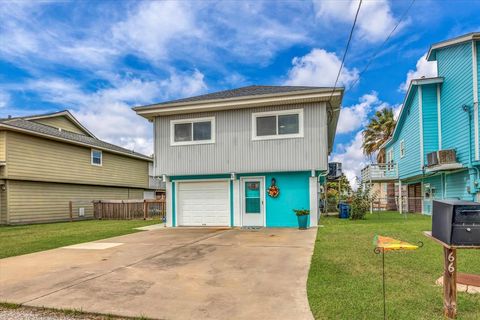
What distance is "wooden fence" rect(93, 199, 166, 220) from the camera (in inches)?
748

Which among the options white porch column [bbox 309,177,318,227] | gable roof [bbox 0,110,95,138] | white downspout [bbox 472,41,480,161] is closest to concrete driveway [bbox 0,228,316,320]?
white porch column [bbox 309,177,318,227]

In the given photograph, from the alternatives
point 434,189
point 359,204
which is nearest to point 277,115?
point 359,204

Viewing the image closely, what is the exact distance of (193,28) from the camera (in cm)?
1240

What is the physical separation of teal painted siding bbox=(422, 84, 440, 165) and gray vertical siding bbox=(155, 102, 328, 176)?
828cm

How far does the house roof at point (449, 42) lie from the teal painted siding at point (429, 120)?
1609mm

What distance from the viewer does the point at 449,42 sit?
14.9m

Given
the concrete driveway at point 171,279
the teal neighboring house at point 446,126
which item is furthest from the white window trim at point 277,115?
the teal neighboring house at point 446,126

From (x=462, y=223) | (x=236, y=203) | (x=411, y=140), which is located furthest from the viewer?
(x=411, y=140)

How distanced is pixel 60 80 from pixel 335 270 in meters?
20.6

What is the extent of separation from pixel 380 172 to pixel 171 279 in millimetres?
20245

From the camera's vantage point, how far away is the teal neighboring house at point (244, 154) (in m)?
12.2

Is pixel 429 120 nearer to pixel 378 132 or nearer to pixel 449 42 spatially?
pixel 449 42

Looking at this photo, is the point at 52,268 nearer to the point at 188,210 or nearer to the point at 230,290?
the point at 230,290

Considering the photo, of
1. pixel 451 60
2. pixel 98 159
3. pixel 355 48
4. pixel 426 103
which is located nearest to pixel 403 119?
pixel 426 103
